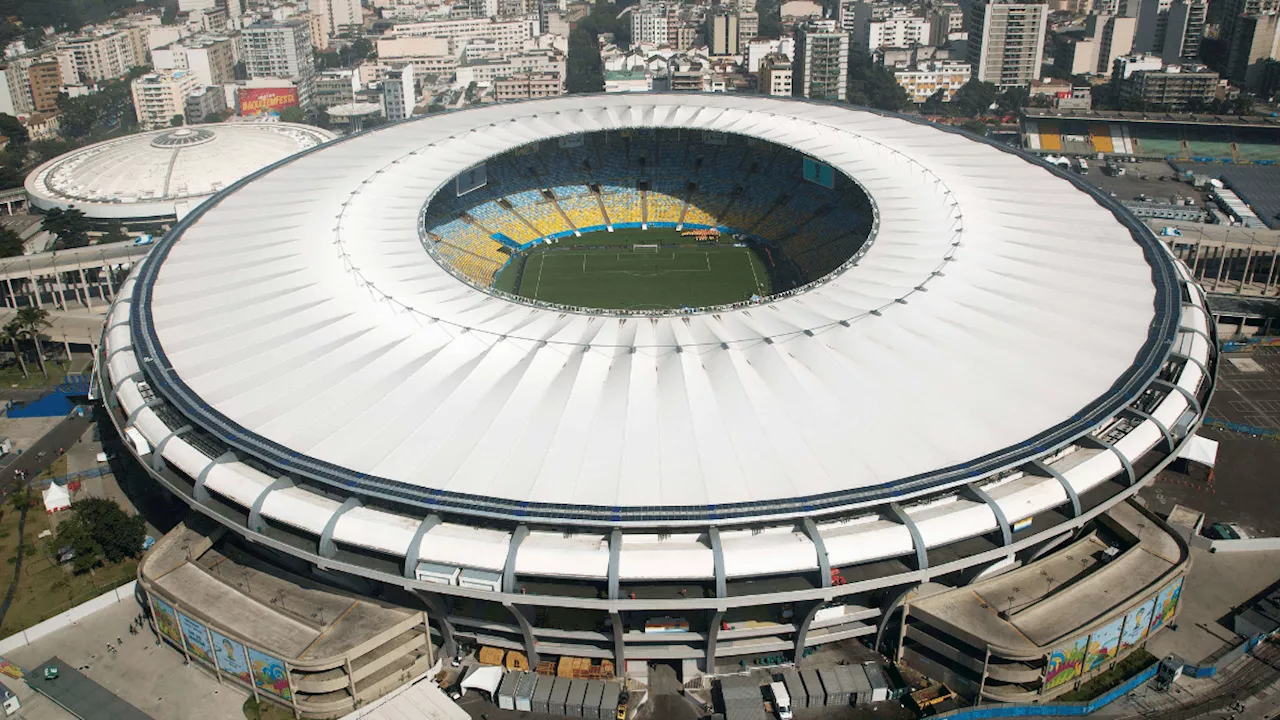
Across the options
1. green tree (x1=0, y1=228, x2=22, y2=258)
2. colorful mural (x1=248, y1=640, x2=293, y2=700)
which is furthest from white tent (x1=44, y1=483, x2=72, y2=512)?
green tree (x1=0, y1=228, x2=22, y2=258)

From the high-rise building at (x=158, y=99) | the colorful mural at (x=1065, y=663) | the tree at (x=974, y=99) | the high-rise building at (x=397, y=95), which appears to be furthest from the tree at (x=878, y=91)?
the colorful mural at (x=1065, y=663)

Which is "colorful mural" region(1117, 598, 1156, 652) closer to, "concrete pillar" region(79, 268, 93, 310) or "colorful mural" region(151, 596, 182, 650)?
"colorful mural" region(151, 596, 182, 650)

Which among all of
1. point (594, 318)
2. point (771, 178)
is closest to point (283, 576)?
point (594, 318)

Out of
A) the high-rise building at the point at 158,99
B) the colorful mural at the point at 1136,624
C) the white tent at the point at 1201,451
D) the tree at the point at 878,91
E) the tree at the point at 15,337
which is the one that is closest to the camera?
the colorful mural at the point at 1136,624

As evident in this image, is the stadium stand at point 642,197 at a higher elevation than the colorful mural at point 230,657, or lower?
higher

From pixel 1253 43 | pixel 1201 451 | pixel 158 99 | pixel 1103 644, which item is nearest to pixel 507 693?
pixel 1103 644

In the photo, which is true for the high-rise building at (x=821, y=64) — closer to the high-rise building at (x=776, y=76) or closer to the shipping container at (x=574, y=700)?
the high-rise building at (x=776, y=76)
